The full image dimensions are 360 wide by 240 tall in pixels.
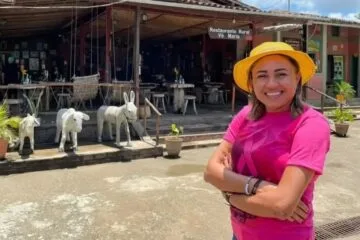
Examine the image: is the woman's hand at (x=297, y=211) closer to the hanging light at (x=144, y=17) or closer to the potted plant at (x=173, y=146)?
the potted plant at (x=173, y=146)

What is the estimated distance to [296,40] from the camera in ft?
57.9

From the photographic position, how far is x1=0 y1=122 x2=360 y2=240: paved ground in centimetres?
460

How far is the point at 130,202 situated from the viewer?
18.5 ft

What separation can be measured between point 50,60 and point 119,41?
284cm

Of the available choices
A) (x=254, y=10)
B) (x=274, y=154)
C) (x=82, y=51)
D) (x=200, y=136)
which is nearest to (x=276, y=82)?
(x=274, y=154)

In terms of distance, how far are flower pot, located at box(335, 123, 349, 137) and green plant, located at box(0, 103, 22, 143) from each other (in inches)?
329

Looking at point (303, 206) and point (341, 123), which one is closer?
point (303, 206)

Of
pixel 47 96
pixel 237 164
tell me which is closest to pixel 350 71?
pixel 47 96

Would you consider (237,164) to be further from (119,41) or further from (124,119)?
(119,41)

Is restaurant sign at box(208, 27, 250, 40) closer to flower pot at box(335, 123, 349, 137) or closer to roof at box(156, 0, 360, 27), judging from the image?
roof at box(156, 0, 360, 27)

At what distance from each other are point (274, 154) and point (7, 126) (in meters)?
6.69

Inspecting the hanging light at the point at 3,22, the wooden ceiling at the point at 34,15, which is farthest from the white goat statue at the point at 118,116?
the hanging light at the point at 3,22

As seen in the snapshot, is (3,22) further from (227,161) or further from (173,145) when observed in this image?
(227,161)

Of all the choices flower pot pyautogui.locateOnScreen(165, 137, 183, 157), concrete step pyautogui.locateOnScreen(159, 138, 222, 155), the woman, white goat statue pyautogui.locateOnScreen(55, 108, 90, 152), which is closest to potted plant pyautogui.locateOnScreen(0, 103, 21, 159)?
white goat statue pyautogui.locateOnScreen(55, 108, 90, 152)
